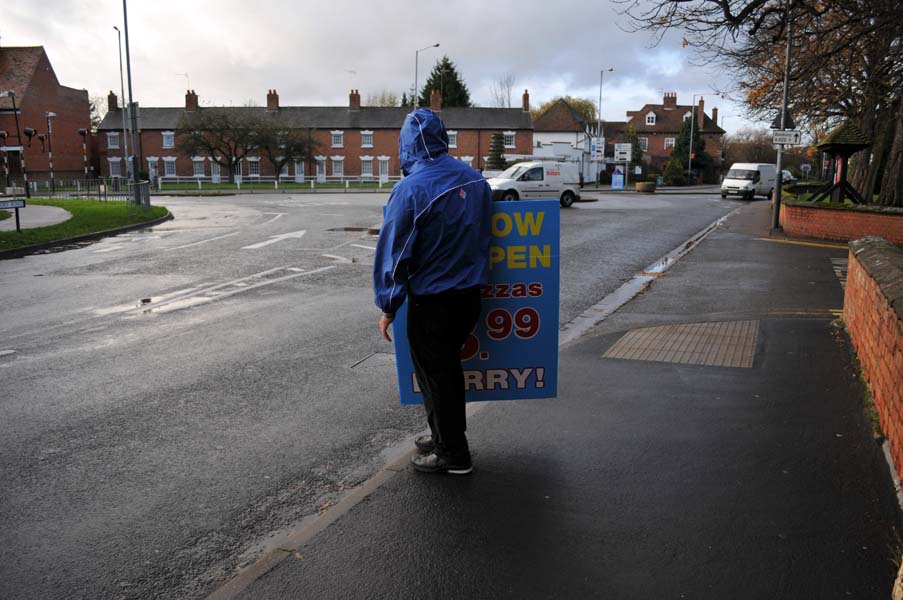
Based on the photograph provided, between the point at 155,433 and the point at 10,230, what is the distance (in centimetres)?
1631

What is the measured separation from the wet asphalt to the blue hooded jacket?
1299 mm

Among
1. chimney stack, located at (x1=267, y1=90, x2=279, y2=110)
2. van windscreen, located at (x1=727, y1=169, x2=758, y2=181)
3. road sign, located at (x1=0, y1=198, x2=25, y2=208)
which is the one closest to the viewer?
road sign, located at (x1=0, y1=198, x2=25, y2=208)

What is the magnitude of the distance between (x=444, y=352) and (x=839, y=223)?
16.9 meters

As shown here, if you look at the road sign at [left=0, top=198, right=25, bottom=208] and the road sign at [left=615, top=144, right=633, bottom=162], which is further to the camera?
the road sign at [left=615, top=144, right=633, bottom=162]

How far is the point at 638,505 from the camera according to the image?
3.80 meters

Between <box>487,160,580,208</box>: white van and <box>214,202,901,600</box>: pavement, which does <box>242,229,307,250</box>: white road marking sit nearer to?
<box>214,202,901,600</box>: pavement

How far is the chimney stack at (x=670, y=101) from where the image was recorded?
99.6 m

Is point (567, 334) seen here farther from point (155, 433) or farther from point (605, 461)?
point (155, 433)

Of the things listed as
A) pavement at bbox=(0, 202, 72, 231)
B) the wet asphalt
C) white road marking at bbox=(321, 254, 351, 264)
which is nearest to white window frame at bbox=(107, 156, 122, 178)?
pavement at bbox=(0, 202, 72, 231)

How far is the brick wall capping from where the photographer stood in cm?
472

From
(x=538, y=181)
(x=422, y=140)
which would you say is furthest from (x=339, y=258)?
(x=538, y=181)

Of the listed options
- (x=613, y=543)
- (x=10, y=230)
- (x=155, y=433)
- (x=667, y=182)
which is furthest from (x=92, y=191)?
(x=667, y=182)

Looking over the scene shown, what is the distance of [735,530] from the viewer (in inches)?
139

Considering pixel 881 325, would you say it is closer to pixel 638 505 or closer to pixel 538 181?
pixel 638 505
